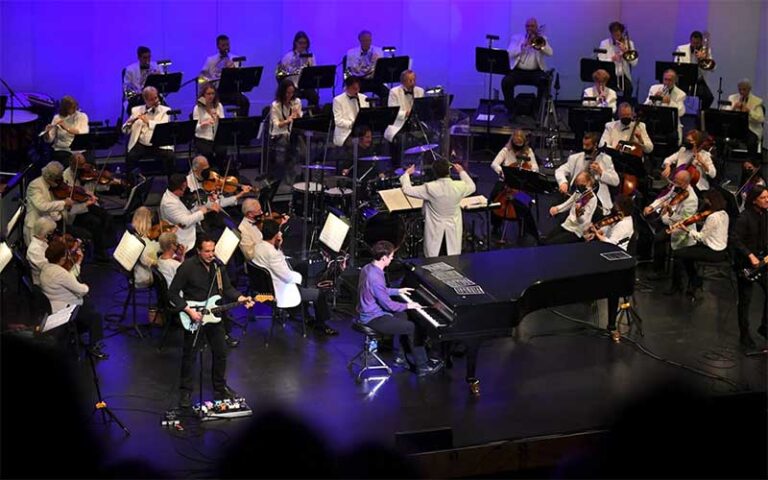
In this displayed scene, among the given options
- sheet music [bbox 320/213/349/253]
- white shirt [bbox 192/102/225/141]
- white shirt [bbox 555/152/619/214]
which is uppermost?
white shirt [bbox 192/102/225/141]

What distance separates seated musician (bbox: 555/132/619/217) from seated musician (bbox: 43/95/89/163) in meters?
6.13

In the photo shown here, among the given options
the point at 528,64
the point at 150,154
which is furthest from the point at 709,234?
the point at 150,154

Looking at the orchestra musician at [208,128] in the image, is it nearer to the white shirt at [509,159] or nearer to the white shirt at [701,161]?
the white shirt at [509,159]

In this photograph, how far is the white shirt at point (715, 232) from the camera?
40.0ft

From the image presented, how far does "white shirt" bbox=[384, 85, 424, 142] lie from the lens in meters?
15.0

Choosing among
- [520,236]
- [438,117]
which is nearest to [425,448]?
[520,236]

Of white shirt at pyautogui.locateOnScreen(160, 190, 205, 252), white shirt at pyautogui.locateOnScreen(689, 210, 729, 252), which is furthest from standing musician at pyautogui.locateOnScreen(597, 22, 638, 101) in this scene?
white shirt at pyautogui.locateOnScreen(160, 190, 205, 252)

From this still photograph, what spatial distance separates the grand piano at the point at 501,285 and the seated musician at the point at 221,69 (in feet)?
22.0

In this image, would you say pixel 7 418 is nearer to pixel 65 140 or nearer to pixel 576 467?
pixel 576 467

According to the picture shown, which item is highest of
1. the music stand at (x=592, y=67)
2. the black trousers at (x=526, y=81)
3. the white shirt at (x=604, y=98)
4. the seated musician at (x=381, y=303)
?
the music stand at (x=592, y=67)

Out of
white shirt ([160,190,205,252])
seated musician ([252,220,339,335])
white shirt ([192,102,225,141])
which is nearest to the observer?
seated musician ([252,220,339,335])

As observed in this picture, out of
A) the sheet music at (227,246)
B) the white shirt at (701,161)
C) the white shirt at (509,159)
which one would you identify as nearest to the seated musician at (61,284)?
the sheet music at (227,246)

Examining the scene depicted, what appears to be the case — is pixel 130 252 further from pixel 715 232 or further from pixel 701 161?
pixel 701 161

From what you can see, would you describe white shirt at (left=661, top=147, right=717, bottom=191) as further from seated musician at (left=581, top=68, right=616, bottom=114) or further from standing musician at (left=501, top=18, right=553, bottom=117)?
standing musician at (left=501, top=18, right=553, bottom=117)
